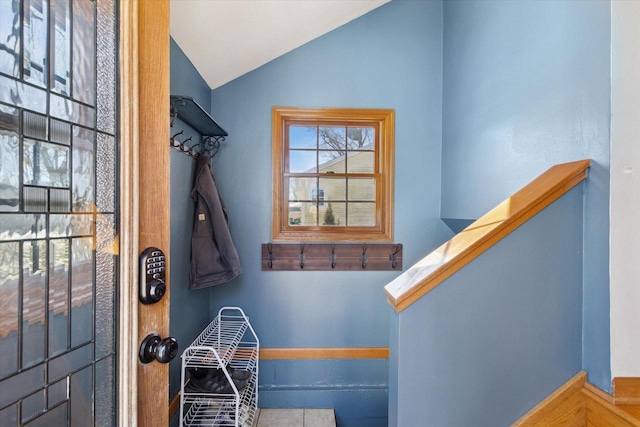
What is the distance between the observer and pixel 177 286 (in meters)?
1.70

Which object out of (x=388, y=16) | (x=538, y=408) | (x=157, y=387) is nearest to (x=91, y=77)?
(x=157, y=387)

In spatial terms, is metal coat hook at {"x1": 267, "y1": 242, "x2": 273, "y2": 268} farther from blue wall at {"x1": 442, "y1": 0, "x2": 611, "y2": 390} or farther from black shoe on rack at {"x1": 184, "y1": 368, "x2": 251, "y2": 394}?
blue wall at {"x1": 442, "y1": 0, "x2": 611, "y2": 390}

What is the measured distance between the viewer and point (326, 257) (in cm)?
231

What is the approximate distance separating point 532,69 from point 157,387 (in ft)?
6.18

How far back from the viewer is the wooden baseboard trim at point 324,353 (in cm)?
228

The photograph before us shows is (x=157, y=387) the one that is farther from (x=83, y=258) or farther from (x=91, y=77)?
(x=91, y=77)

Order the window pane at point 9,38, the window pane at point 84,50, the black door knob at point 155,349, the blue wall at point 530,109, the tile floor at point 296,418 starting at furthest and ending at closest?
the tile floor at point 296,418 → the blue wall at point 530,109 → the black door knob at point 155,349 → the window pane at point 84,50 → the window pane at point 9,38

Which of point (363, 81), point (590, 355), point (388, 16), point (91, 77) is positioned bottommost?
point (590, 355)

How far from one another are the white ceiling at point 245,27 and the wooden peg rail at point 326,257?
135 centimetres

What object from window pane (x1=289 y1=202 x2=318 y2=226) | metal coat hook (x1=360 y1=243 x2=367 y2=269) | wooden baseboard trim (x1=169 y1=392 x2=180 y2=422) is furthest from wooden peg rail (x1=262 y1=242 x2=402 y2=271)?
wooden baseboard trim (x1=169 y1=392 x2=180 y2=422)

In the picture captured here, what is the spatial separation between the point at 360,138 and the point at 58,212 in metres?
2.10

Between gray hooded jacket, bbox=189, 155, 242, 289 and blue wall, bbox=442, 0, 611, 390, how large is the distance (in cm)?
161

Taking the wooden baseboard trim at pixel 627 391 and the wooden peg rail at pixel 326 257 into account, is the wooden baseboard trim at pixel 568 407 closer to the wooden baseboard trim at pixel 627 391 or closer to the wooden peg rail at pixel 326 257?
the wooden baseboard trim at pixel 627 391

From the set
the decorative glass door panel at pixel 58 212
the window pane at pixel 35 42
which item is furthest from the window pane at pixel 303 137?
the window pane at pixel 35 42
